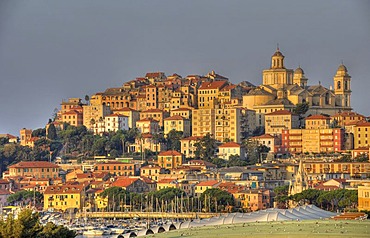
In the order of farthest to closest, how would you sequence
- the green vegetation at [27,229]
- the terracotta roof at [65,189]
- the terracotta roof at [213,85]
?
the terracotta roof at [213,85], the terracotta roof at [65,189], the green vegetation at [27,229]

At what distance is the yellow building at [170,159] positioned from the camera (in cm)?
8612

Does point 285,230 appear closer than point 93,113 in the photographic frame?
Yes

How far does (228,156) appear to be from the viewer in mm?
86812

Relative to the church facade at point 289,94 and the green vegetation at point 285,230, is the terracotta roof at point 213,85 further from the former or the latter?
the green vegetation at point 285,230

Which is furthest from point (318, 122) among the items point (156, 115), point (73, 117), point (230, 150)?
point (73, 117)

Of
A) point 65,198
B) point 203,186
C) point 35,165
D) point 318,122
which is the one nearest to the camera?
point 203,186

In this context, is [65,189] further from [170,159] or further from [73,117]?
[73,117]

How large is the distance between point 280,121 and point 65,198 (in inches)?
647

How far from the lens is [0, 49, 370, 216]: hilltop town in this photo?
76.6 meters

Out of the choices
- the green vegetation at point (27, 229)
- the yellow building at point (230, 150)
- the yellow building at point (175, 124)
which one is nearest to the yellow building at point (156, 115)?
the yellow building at point (175, 124)

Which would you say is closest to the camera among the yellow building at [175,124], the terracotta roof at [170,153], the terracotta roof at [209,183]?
the terracotta roof at [209,183]

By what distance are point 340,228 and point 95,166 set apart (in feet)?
160

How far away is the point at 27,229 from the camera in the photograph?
1623 inches

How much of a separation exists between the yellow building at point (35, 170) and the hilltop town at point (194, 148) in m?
0.06
